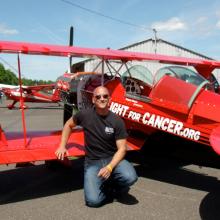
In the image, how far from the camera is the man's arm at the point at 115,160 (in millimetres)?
3938

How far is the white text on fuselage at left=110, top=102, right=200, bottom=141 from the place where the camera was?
460cm

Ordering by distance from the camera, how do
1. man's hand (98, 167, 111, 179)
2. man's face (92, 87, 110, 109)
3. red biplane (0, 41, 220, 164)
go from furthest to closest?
red biplane (0, 41, 220, 164)
man's face (92, 87, 110, 109)
man's hand (98, 167, 111, 179)

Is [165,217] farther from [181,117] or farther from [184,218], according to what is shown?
[181,117]

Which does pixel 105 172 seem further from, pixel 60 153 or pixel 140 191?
pixel 140 191

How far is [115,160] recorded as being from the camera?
410cm

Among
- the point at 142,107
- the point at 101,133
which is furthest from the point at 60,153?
the point at 142,107

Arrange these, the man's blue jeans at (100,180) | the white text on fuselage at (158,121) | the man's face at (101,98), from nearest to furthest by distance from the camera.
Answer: the man's blue jeans at (100,180), the man's face at (101,98), the white text on fuselage at (158,121)

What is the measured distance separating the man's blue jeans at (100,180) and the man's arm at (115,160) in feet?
0.68

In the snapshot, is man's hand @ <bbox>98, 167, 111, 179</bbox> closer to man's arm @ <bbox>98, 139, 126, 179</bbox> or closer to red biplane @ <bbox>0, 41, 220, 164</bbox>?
man's arm @ <bbox>98, 139, 126, 179</bbox>

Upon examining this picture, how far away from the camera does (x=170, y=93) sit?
16.1 feet

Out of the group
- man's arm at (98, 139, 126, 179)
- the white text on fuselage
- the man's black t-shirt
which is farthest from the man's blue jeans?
the white text on fuselage

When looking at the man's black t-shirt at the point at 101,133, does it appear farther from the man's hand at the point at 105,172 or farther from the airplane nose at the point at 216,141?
the airplane nose at the point at 216,141

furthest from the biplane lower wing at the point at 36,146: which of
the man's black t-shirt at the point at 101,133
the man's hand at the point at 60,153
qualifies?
the man's black t-shirt at the point at 101,133

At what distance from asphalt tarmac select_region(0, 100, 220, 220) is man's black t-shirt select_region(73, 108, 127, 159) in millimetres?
609
